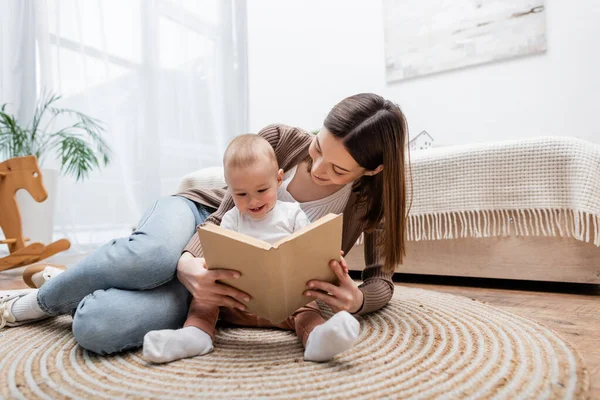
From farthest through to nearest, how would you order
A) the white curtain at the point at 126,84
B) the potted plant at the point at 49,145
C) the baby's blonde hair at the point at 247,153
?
the white curtain at the point at 126,84
the potted plant at the point at 49,145
the baby's blonde hair at the point at 247,153

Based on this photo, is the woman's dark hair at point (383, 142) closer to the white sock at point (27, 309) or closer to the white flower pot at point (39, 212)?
the white sock at point (27, 309)

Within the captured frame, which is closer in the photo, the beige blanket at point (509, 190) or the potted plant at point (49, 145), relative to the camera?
the beige blanket at point (509, 190)

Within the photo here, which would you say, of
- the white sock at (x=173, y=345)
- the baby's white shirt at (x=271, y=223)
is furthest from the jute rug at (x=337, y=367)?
the baby's white shirt at (x=271, y=223)

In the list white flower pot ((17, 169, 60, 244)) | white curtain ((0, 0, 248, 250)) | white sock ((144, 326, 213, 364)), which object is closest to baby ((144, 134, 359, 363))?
white sock ((144, 326, 213, 364))

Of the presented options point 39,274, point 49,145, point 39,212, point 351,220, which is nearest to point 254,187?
point 351,220

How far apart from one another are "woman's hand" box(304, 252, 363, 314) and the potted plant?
1.79 metres

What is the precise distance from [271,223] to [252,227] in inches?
1.4

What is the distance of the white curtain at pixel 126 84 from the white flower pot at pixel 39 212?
0.23 m

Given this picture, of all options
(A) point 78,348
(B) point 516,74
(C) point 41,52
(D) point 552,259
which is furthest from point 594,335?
(C) point 41,52

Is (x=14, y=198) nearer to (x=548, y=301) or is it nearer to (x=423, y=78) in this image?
(x=548, y=301)

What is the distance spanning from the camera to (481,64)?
103 inches

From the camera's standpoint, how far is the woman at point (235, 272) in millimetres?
749

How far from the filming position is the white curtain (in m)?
2.26

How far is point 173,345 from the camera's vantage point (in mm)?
696
